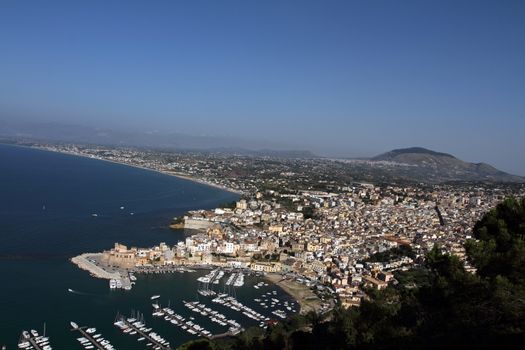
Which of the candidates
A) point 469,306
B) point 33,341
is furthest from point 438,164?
point 469,306

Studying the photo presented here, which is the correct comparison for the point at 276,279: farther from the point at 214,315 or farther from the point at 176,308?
the point at 176,308

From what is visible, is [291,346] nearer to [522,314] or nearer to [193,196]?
[522,314]

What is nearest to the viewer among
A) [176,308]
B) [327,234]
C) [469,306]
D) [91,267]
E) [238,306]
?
[469,306]

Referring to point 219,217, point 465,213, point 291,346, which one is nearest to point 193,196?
point 219,217

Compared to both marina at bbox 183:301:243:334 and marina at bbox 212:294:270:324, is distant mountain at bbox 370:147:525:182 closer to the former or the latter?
marina at bbox 212:294:270:324

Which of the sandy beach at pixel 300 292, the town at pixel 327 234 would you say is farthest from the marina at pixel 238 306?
the town at pixel 327 234

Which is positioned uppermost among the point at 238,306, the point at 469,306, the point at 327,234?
the point at 469,306

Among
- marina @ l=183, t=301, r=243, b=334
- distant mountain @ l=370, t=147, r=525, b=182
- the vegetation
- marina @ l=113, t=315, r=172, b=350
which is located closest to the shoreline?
marina @ l=183, t=301, r=243, b=334
